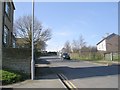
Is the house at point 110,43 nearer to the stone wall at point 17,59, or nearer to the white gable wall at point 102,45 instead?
the white gable wall at point 102,45

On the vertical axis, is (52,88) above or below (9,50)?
below

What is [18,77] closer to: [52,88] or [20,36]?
[52,88]

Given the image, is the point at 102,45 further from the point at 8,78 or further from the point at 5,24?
the point at 8,78

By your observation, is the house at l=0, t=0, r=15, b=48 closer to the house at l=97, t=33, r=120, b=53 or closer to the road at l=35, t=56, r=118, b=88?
the road at l=35, t=56, r=118, b=88

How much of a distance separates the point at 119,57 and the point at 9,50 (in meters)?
40.3

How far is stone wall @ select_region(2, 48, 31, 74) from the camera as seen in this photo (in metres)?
22.1

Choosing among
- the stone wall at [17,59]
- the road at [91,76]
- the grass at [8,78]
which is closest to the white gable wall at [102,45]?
the road at [91,76]

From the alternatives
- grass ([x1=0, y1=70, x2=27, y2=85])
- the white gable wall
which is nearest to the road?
grass ([x1=0, y1=70, x2=27, y2=85])

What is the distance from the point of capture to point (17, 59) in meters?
22.3

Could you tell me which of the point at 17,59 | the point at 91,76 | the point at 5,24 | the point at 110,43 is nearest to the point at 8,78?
the point at 17,59

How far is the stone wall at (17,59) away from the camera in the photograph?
72.4 feet

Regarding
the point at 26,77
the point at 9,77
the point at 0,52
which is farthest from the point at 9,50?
the point at 9,77

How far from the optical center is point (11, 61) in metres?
22.3

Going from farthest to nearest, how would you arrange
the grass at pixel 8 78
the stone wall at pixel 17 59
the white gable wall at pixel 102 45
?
1. the white gable wall at pixel 102 45
2. the stone wall at pixel 17 59
3. the grass at pixel 8 78
